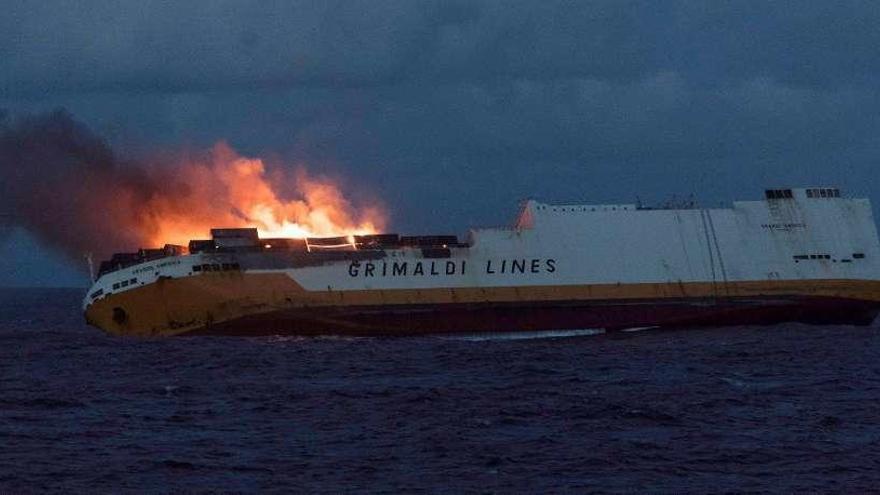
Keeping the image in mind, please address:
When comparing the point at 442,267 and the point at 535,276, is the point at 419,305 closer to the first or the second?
the point at 442,267

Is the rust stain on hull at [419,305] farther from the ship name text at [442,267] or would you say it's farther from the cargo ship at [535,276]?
the ship name text at [442,267]

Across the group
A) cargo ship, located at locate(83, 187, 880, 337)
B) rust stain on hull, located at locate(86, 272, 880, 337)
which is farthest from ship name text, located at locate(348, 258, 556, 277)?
rust stain on hull, located at locate(86, 272, 880, 337)

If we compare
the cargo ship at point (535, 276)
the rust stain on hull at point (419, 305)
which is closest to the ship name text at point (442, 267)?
the cargo ship at point (535, 276)

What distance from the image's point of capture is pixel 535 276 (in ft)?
209

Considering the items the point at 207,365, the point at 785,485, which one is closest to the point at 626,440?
the point at 785,485

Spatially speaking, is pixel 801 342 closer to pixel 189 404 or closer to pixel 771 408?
pixel 771 408

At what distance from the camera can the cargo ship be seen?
60531 mm

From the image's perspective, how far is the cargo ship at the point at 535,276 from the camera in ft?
199

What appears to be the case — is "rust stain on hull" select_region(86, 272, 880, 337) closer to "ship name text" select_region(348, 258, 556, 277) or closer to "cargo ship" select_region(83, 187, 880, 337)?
"cargo ship" select_region(83, 187, 880, 337)

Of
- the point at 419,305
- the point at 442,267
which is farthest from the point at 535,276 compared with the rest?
the point at 419,305

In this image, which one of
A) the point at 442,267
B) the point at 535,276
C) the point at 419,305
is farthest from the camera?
the point at 535,276

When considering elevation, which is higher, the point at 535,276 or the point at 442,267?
the point at 442,267

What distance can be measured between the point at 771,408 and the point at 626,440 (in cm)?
753

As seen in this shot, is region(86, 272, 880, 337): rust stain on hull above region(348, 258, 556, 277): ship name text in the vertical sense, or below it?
below
